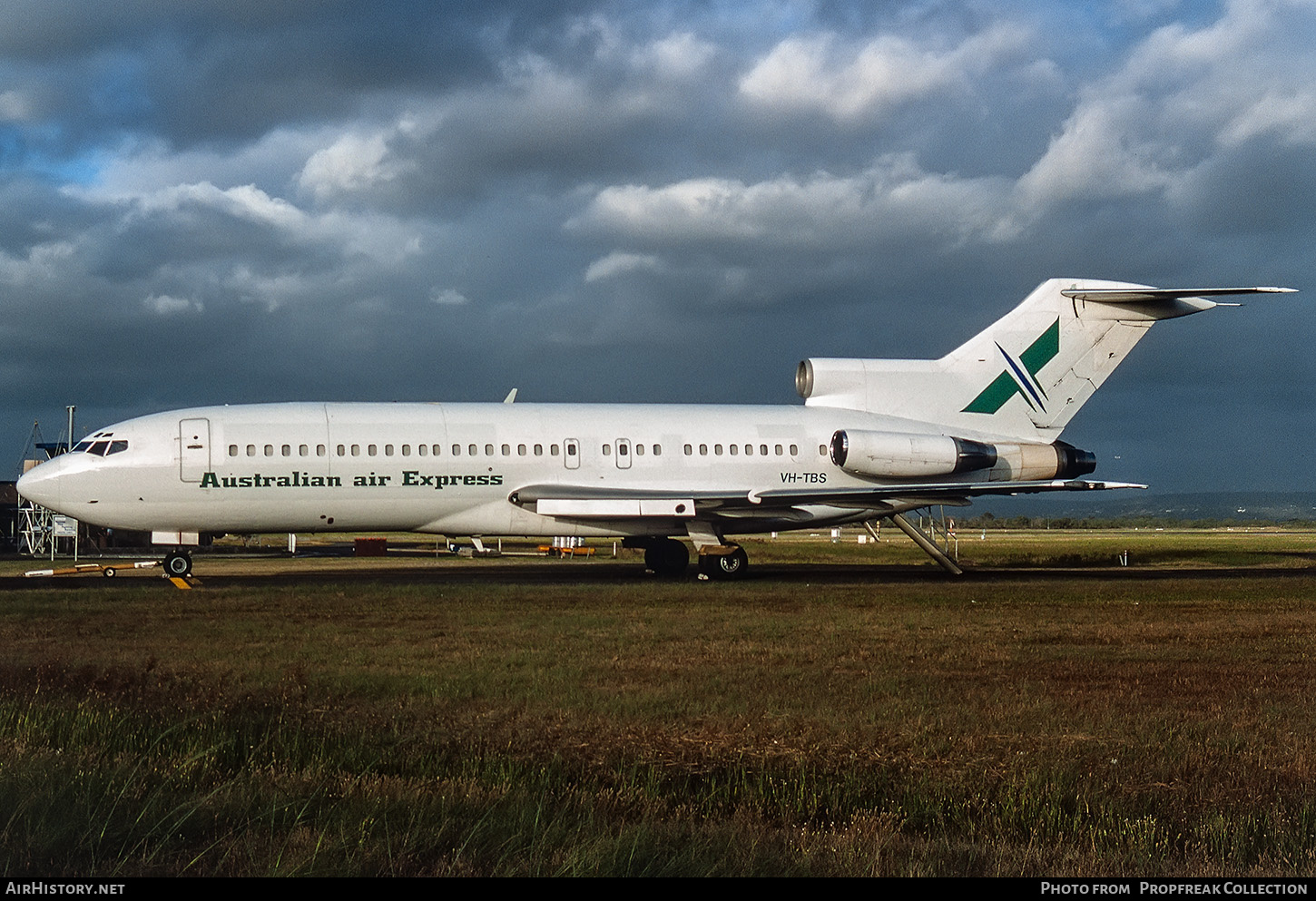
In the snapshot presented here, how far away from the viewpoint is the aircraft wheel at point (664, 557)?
30.3 meters

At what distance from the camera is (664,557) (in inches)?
1193

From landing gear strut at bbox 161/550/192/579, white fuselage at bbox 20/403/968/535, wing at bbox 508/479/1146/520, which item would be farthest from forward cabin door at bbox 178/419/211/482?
wing at bbox 508/479/1146/520

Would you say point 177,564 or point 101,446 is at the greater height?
point 101,446

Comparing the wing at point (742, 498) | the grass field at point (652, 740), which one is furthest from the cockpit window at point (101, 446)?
the wing at point (742, 498)

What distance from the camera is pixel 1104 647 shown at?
1441cm

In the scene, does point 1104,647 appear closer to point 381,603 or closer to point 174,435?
point 381,603

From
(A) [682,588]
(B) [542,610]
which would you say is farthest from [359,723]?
(A) [682,588]

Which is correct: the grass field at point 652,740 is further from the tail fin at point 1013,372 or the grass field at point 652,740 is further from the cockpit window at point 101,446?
the tail fin at point 1013,372

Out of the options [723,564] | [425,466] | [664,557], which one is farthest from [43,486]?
[723,564]

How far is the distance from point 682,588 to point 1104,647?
10.2 meters

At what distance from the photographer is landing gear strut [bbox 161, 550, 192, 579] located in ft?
85.5

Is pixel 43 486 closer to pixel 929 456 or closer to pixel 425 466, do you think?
pixel 425 466

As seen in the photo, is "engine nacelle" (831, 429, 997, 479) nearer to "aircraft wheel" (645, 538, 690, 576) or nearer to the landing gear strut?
"aircraft wheel" (645, 538, 690, 576)

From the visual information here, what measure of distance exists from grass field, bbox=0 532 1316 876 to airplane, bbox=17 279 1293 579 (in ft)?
24.4
